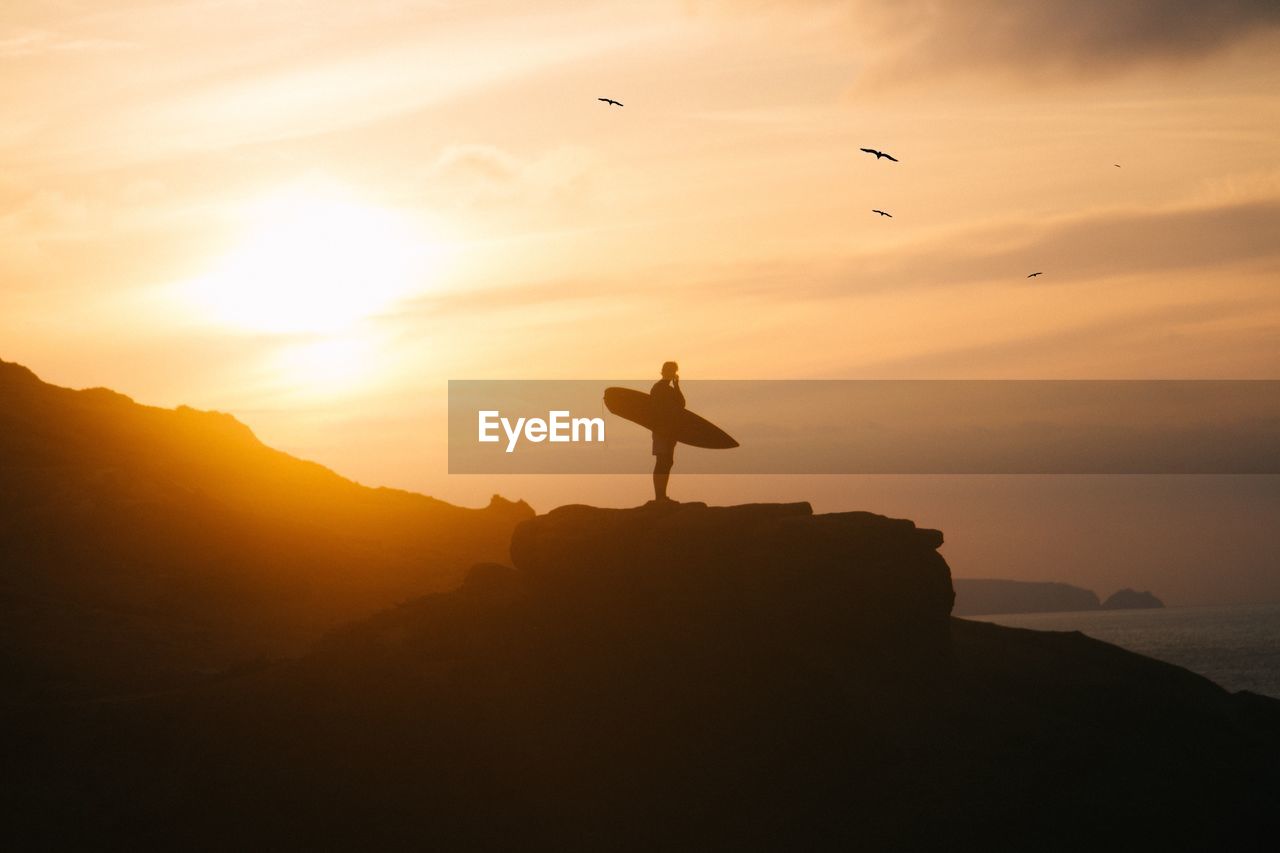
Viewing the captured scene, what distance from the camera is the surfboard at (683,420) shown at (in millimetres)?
36775

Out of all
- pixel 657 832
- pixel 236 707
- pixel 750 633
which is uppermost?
pixel 750 633

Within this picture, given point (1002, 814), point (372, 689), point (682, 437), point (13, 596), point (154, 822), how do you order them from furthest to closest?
point (13, 596) < point (682, 437) < point (372, 689) < point (1002, 814) < point (154, 822)

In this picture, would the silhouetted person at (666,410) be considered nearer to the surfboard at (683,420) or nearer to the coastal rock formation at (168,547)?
the surfboard at (683,420)

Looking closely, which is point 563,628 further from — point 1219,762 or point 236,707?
point 1219,762

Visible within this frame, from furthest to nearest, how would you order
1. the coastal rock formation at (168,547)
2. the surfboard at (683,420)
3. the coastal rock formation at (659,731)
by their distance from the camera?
1. the coastal rock formation at (168,547)
2. the surfboard at (683,420)
3. the coastal rock formation at (659,731)

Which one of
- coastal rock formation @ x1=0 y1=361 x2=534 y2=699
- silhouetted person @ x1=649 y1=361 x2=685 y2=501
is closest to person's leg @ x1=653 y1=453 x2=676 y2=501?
silhouetted person @ x1=649 y1=361 x2=685 y2=501

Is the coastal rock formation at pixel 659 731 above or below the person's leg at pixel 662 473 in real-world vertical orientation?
below

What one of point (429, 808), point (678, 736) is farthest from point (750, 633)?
point (429, 808)

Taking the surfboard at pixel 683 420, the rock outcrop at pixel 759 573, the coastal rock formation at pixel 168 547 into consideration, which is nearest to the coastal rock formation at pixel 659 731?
the rock outcrop at pixel 759 573

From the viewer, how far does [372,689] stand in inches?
1383

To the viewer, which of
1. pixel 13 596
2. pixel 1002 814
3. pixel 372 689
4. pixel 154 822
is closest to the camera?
pixel 154 822

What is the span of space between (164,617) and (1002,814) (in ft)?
123

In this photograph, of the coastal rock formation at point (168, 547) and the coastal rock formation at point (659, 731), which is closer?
the coastal rock formation at point (659, 731)

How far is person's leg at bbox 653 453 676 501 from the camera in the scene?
34.3 m
